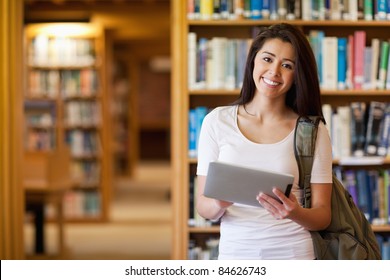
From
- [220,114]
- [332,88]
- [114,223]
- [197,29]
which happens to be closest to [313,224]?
[220,114]

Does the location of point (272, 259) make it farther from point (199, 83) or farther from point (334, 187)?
point (199, 83)

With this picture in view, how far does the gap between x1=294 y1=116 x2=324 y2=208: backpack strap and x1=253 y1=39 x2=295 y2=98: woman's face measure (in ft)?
0.38

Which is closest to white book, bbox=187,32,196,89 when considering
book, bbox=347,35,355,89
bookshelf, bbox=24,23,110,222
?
book, bbox=347,35,355,89

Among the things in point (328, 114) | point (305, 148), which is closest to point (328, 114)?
point (328, 114)

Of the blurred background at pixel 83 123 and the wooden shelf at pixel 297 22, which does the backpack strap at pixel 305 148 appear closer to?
the wooden shelf at pixel 297 22

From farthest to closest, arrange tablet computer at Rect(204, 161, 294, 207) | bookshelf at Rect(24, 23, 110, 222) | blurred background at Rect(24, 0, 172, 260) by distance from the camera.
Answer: bookshelf at Rect(24, 23, 110, 222)
blurred background at Rect(24, 0, 172, 260)
tablet computer at Rect(204, 161, 294, 207)

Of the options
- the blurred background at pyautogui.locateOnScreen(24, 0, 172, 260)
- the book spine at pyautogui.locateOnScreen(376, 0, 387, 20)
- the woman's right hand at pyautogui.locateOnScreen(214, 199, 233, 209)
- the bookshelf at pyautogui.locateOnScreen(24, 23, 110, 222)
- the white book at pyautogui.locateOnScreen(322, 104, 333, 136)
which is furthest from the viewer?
the bookshelf at pyautogui.locateOnScreen(24, 23, 110, 222)

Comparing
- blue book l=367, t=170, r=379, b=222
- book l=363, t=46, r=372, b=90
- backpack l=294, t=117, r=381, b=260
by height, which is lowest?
blue book l=367, t=170, r=379, b=222

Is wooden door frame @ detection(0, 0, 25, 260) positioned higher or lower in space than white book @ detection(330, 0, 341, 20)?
lower

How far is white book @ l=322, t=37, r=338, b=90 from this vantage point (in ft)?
11.7

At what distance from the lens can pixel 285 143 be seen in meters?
2.07

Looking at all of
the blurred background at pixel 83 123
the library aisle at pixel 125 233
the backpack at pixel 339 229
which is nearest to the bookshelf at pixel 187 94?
the backpack at pixel 339 229

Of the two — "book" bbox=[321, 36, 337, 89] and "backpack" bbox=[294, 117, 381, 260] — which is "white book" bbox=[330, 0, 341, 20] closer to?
"book" bbox=[321, 36, 337, 89]

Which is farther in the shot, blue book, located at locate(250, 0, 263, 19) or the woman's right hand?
blue book, located at locate(250, 0, 263, 19)
